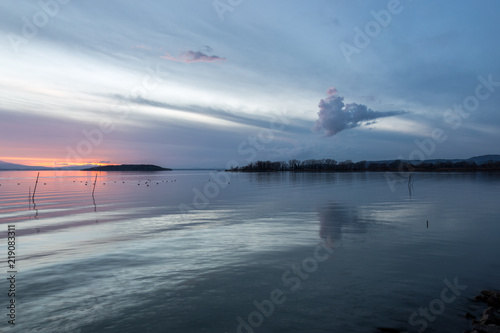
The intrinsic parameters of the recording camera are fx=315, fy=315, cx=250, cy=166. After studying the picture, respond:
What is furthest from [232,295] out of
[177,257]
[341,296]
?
[177,257]

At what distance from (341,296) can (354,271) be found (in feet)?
10.3

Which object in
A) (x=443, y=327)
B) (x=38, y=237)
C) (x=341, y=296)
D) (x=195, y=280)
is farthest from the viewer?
(x=38, y=237)

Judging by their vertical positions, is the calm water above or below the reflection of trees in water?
below

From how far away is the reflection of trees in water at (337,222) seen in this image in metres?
23.1

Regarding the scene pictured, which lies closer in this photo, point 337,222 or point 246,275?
point 246,275

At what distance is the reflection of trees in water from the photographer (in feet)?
75.7

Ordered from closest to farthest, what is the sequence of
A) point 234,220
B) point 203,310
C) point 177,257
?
1. point 203,310
2. point 177,257
3. point 234,220

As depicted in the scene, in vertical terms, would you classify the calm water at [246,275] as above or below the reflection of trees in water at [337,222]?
below

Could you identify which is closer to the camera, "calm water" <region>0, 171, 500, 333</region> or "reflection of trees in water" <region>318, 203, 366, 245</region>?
"calm water" <region>0, 171, 500, 333</region>

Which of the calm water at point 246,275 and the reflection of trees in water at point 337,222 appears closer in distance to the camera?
the calm water at point 246,275

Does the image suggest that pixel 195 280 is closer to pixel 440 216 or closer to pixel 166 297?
pixel 166 297

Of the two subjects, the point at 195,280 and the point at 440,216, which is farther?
the point at 440,216

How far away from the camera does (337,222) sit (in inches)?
1119

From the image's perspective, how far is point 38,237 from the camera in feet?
75.5
